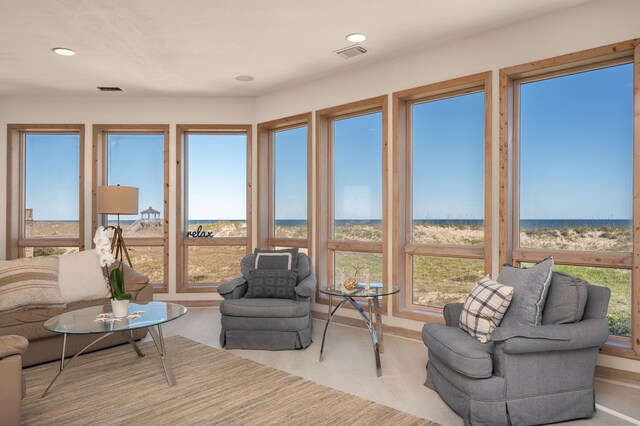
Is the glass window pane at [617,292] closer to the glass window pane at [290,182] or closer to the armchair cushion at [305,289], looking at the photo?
the armchair cushion at [305,289]

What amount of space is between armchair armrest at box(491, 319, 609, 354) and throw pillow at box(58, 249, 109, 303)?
3.55 meters

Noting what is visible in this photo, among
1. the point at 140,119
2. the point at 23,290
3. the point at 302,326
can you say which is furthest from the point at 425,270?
the point at 140,119

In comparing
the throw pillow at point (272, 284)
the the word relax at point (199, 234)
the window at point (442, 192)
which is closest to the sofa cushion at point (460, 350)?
the window at point (442, 192)

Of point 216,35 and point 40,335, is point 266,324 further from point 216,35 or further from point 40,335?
point 216,35

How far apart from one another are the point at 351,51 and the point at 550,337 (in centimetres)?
304

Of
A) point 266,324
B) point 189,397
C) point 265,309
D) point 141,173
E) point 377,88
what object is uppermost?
point 377,88

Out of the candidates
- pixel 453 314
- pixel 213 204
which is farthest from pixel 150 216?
pixel 453 314

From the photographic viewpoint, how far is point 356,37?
3.83m

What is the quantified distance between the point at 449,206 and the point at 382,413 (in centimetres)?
225

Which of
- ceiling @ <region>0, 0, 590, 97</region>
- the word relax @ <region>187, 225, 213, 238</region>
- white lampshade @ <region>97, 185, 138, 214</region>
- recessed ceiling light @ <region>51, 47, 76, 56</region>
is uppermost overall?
ceiling @ <region>0, 0, 590, 97</region>

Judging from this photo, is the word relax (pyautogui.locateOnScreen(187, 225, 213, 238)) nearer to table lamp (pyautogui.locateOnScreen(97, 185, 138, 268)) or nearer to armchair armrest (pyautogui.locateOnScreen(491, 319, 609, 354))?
table lamp (pyautogui.locateOnScreen(97, 185, 138, 268))

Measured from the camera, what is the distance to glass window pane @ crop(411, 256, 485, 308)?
4.10m

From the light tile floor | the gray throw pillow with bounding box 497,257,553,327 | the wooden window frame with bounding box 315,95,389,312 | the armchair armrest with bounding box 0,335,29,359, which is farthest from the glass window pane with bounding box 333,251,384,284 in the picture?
the armchair armrest with bounding box 0,335,29,359

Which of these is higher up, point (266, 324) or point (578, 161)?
point (578, 161)
